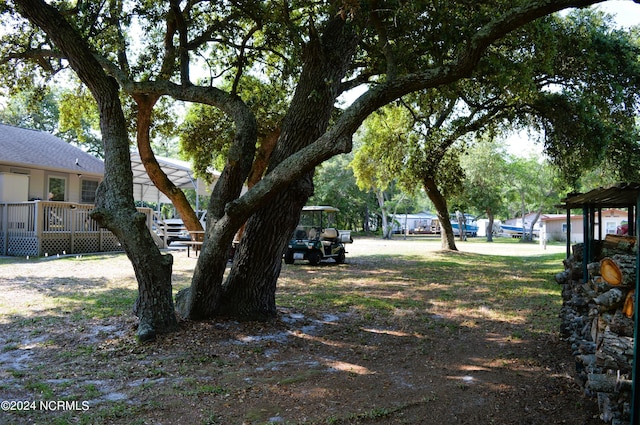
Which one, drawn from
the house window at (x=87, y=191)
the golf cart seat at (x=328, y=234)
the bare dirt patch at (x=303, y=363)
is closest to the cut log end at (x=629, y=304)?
the bare dirt patch at (x=303, y=363)

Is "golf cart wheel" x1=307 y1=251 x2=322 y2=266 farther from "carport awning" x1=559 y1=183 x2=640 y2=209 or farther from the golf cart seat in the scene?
"carport awning" x1=559 y1=183 x2=640 y2=209

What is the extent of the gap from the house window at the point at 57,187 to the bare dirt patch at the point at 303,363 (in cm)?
1263

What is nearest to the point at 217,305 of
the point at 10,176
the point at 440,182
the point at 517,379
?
the point at 517,379

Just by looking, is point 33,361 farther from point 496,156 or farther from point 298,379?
point 496,156

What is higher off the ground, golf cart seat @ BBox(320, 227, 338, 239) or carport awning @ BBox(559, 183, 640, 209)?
carport awning @ BBox(559, 183, 640, 209)

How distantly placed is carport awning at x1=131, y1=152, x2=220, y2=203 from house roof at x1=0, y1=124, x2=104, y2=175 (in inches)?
74.1

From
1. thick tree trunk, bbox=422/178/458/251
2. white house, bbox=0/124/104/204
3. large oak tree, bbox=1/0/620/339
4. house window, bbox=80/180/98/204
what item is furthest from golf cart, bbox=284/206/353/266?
house window, bbox=80/180/98/204

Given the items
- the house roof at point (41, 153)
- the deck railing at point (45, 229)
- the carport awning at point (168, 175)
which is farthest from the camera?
the carport awning at point (168, 175)

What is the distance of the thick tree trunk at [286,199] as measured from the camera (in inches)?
262

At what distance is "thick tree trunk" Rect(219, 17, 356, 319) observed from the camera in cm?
666

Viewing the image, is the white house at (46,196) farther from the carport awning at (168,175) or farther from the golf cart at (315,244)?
the golf cart at (315,244)

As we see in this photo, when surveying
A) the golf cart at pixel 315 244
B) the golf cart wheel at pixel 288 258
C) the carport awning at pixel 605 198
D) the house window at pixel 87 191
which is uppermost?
the house window at pixel 87 191

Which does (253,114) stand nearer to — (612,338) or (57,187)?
(612,338)

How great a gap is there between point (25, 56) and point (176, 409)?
26.8 ft
